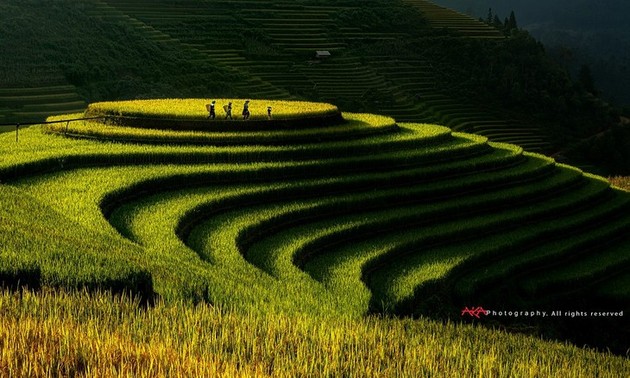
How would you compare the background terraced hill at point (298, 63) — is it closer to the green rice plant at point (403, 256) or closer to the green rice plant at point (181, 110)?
the green rice plant at point (181, 110)

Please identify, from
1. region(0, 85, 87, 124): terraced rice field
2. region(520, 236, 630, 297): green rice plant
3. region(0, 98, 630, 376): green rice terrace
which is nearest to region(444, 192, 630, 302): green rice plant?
region(0, 98, 630, 376): green rice terrace

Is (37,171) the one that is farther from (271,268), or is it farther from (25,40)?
(25,40)

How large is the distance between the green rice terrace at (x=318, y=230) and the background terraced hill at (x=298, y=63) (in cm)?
1951

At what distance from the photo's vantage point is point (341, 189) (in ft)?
63.0

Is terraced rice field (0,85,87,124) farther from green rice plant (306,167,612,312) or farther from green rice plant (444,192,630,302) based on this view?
green rice plant (444,192,630,302)

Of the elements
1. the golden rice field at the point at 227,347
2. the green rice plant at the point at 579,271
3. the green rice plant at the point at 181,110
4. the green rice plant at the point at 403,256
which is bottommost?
the green rice plant at the point at 579,271

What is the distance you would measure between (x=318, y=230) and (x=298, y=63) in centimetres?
3943

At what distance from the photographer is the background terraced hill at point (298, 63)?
149ft

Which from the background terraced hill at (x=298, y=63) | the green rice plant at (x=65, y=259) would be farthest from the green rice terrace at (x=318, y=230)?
the background terraced hill at (x=298, y=63)

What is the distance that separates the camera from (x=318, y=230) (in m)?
16.4

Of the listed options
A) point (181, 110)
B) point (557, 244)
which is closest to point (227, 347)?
point (557, 244)

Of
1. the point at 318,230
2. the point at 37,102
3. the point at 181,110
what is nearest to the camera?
the point at 318,230

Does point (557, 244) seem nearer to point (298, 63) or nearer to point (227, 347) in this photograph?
point (227, 347)

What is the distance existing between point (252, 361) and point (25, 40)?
152 feet
